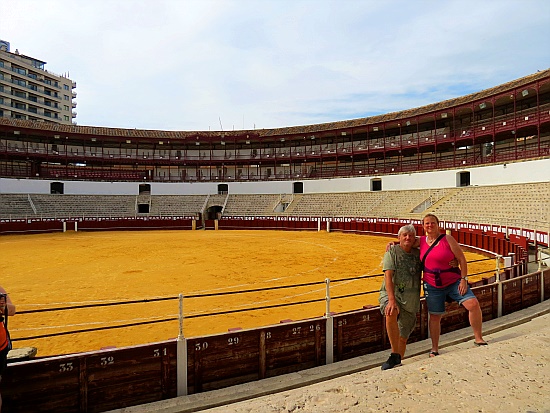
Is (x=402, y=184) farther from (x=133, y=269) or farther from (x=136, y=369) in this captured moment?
(x=136, y=369)

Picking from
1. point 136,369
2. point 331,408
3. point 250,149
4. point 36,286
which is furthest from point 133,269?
point 250,149

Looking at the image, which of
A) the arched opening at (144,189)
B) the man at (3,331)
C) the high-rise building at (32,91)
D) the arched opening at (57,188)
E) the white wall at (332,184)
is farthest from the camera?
the high-rise building at (32,91)

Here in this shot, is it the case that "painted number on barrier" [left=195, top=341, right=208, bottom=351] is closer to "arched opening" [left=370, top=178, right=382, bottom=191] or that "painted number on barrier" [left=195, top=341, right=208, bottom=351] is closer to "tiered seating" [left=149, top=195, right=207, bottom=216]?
"tiered seating" [left=149, top=195, right=207, bottom=216]

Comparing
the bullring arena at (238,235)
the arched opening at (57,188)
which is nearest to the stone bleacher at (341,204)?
the bullring arena at (238,235)

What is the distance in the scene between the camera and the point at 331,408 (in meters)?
3.07

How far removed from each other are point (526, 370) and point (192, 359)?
3.67 meters

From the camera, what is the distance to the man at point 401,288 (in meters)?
3.90

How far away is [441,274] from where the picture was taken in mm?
4180

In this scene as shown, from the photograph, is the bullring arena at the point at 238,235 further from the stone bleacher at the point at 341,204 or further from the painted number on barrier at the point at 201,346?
the stone bleacher at the point at 341,204

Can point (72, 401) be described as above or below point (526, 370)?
below

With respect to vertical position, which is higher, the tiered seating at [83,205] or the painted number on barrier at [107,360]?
the tiered seating at [83,205]

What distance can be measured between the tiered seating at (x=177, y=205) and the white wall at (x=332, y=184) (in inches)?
46.8

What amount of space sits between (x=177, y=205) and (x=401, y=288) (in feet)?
124

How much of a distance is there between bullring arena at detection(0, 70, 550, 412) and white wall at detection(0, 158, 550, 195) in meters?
0.14
